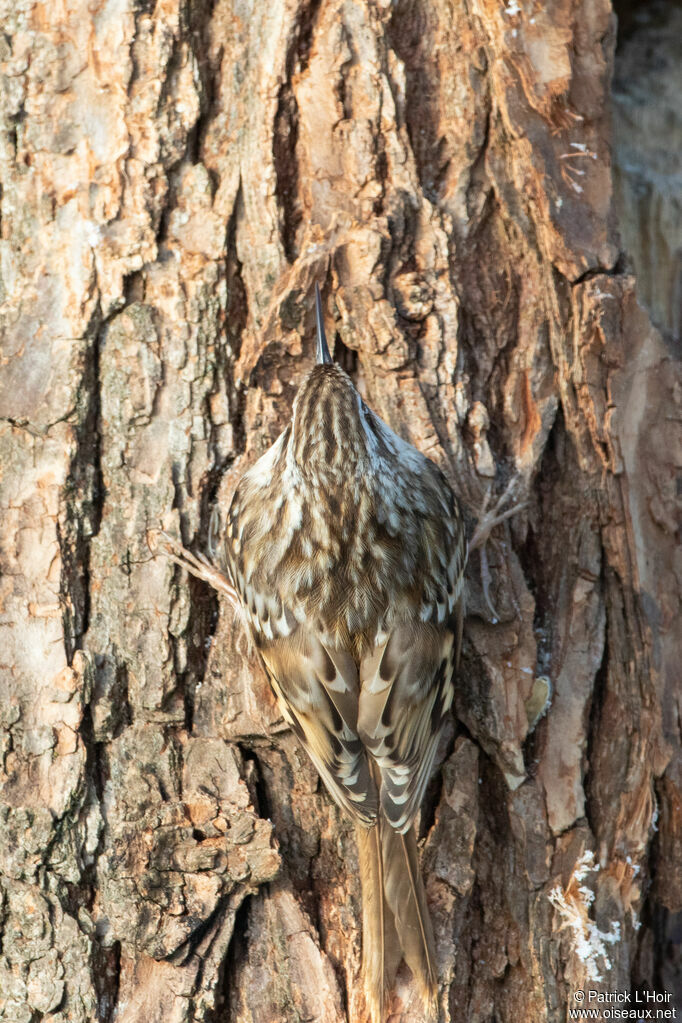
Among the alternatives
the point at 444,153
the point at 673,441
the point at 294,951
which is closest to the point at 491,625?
the point at 673,441

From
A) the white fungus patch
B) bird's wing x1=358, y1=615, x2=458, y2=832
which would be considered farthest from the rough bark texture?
bird's wing x1=358, y1=615, x2=458, y2=832

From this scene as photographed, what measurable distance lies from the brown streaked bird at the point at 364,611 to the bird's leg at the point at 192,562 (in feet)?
0.18

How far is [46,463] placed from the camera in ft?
7.57

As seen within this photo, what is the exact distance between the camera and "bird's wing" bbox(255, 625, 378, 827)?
2211 mm

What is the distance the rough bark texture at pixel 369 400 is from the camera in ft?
7.30

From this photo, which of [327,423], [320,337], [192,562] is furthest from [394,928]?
[320,337]

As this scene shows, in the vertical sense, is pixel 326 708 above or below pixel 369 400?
below

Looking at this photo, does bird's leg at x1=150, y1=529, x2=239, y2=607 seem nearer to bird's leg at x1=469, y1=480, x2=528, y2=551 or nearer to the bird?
the bird

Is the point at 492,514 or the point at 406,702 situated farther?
the point at 492,514

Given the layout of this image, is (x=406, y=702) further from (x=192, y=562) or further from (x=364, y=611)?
(x=192, y=562)

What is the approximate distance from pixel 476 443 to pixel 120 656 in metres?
1.06

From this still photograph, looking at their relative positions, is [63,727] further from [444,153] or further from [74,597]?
[444,153]

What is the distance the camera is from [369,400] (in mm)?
2455

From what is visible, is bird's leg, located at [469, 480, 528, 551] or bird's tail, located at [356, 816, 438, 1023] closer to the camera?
bird's tail, located at [356, 816, 438, 1023]
